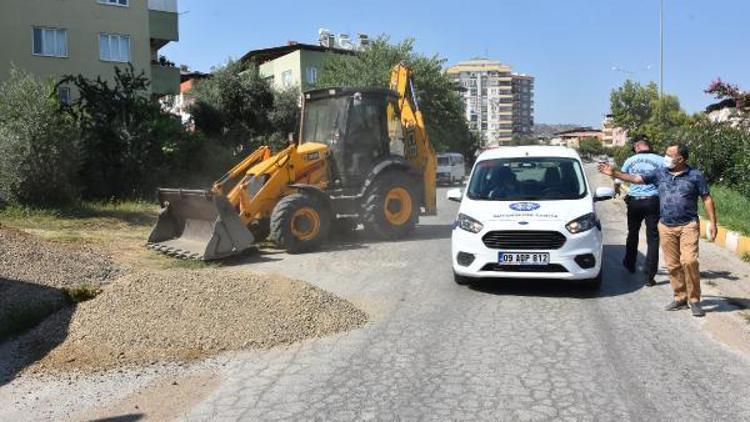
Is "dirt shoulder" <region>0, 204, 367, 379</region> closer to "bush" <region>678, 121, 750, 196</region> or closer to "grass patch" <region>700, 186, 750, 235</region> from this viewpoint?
"grass patch" <region>700, 186, 750, 235</region>

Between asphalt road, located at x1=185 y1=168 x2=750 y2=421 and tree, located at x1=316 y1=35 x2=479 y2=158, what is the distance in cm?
3277

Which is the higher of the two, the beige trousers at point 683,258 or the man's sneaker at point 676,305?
the beige trousers at point 683,258

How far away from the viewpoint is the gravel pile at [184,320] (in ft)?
19.8

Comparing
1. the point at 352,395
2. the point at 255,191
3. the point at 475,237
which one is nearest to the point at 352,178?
the point at 255,191

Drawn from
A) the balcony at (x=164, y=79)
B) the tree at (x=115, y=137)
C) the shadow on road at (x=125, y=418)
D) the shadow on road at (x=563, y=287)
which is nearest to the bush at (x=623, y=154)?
the tree at (x=115, y=137)

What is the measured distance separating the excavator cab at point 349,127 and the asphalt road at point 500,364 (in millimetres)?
4754

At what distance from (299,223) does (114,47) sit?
91.5 ft

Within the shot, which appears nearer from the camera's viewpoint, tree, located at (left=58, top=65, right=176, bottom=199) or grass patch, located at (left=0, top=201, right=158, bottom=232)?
grass patch, located at (left=0, top=201, right=158, bottom=232)

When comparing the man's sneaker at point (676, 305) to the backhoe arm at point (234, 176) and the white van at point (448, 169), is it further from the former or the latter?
the white van at point (448, 169)

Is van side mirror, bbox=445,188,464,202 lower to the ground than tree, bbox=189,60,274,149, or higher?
lower

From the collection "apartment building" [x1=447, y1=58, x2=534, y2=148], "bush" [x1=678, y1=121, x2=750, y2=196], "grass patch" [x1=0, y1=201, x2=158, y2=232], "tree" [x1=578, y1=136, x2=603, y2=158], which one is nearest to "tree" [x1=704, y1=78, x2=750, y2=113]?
"bush" [x1=678, y1=121, x2=750, y2=196]

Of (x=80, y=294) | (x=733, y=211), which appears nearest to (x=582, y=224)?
(x=80, y=294)

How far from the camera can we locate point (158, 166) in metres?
20.5

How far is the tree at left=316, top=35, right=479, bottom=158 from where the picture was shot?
41375 millimetres
